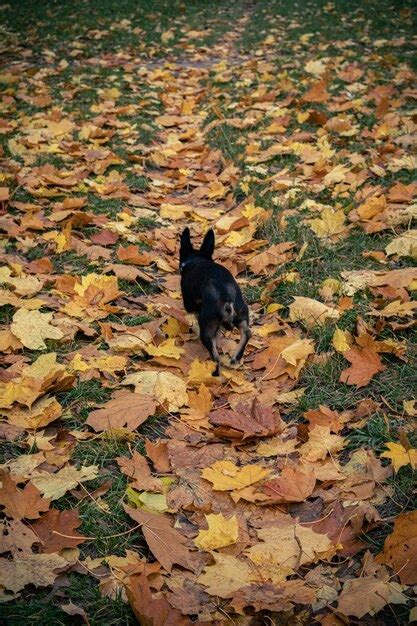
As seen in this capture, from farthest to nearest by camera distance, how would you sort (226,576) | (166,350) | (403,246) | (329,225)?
(329,225), (403,246), (166,350), (226,576)

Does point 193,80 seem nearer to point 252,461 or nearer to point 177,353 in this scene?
point 177,353

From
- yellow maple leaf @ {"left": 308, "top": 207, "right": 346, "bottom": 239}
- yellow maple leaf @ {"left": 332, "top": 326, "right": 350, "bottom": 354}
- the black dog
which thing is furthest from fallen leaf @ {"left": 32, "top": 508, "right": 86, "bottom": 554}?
yellow maple leaf @ {"left": 308, "top": 207, "right": 346, "bottom": 239}


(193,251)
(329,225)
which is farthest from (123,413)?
(329,225)

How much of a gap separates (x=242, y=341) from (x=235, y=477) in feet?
2.55

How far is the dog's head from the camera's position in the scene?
309 centimetres

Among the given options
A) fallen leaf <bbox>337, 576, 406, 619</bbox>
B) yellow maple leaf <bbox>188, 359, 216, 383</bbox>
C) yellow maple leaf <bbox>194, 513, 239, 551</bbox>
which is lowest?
yellow maple leaf <bbox>188, 359, 216, 383</bbox>

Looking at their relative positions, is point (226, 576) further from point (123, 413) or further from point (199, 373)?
point (199, 373)

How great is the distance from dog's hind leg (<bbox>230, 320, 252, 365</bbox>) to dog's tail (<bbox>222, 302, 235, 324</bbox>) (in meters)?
0.08

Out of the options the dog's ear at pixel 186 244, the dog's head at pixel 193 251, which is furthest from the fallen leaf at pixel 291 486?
the dog's ear at pixel 186 244

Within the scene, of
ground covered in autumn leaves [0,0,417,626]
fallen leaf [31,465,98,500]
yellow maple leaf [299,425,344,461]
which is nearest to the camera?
ground covered in autumn leaves [0,0,417,626]

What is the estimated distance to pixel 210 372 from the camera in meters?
2.52

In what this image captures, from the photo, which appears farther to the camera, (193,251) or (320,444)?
(193,251)

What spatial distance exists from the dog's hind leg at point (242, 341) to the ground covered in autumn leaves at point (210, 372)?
0.09 m

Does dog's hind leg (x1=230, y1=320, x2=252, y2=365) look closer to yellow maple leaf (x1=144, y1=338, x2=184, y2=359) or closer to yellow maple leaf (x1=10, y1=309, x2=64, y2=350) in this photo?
yellow maple leaf (x1=144, y1=338, x2=184, y2=359)
